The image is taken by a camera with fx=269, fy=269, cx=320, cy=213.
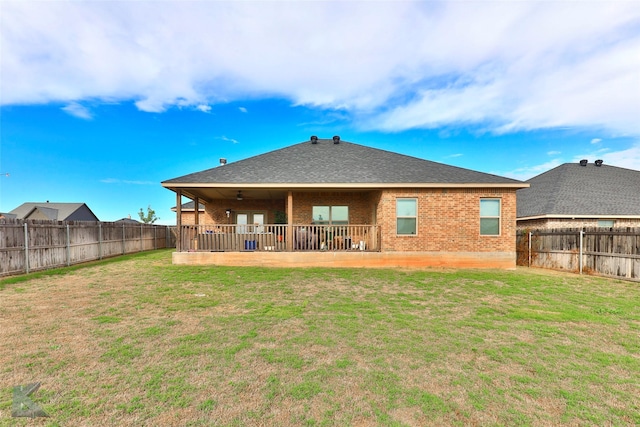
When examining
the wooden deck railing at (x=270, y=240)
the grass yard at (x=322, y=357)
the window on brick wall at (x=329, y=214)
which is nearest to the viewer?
the grass yard at (x=322, y=357)

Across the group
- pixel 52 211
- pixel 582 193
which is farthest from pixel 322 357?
pixel 52 211

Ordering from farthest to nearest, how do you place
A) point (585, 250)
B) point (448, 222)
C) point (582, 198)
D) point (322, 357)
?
point (582, 198) → point (448, 222) → point (585, 250) → point (322, 357)

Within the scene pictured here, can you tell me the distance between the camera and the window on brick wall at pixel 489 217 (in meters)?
10.3

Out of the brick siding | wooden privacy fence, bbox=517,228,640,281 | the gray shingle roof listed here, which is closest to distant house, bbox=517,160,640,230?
wooden privacy fence, bbox=517,228,640,281

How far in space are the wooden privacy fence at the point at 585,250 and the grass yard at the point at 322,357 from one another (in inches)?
122

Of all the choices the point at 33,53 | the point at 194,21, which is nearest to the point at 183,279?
the point at 194,21

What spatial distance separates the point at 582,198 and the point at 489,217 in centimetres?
821

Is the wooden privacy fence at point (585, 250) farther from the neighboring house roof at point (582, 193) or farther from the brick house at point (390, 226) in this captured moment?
the neighboring house roof at point (582, 193)

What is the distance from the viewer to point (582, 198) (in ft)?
46.2

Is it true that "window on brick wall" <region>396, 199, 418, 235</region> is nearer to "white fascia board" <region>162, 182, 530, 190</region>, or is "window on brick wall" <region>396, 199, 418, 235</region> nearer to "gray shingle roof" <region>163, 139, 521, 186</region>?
"white fascia board" <region>162, 182, 530, 190</region>

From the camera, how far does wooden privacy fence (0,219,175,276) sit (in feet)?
27.9

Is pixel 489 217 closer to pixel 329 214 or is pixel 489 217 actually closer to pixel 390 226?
pixel 390 226

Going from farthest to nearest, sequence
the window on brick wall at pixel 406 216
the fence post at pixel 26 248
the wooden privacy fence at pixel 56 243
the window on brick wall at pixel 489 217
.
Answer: the window on brick wall at pixel 406 216 < the window on brick wall at pixel 489 217 < the fence post at pixel 26 248 < the wooden privacy fence at pixel 56 243

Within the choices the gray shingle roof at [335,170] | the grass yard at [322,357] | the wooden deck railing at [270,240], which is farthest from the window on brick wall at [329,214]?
the grass yard at [322,357]
